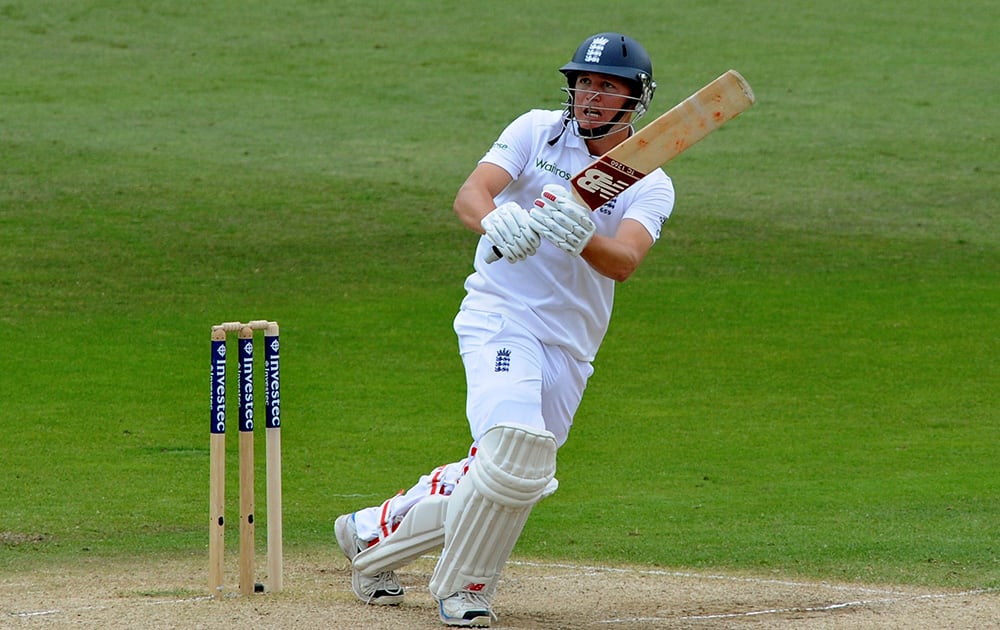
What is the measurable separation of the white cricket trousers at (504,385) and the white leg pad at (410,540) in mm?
92

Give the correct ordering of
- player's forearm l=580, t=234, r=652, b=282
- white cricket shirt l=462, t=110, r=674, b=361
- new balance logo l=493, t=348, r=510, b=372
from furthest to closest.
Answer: white cricket shirt l=462, t=110, r=674, b=361 → new balance logo l=493, t=348, r=510, b=372 → player's forearm l=580, t=234, r=652, b=282

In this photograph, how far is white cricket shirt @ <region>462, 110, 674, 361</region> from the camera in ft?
17.1

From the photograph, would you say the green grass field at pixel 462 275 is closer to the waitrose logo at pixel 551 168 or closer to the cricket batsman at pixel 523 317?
the cricket batsman at pixel 523 317

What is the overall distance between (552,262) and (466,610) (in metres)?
1.18

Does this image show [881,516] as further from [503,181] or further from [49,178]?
[49,178]

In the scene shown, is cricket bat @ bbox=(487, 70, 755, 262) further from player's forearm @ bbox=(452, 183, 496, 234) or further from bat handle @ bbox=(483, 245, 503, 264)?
player's forearm @ bbox=(452, 183, 496, 234)

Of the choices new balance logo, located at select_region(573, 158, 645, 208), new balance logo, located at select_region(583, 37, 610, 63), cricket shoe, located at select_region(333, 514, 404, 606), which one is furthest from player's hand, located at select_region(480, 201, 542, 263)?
cricket shoe, located at select_region(333, 514, 404, 606)

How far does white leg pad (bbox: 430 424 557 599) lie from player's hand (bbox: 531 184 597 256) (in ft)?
1.95

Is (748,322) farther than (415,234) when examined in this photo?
No

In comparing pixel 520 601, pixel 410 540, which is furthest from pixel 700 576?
pixel 410 540

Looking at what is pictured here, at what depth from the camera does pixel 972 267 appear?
1452cm

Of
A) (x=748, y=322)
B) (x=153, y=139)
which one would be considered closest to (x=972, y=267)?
(x=748, y=322)

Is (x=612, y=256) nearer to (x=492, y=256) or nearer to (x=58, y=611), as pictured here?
(x=492, y=256)

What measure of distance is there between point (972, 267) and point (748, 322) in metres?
3.17
